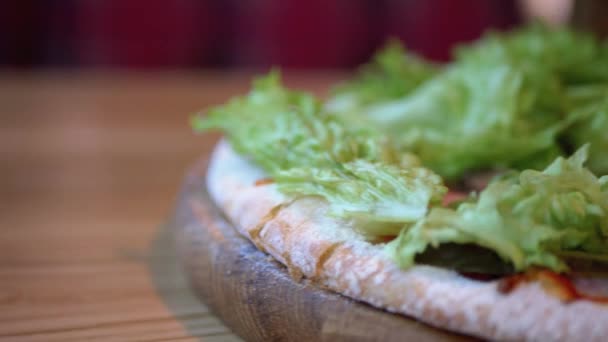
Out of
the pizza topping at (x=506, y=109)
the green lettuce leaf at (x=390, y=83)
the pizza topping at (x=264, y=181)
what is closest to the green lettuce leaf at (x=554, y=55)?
the pizza topping at (x=506, y=109)

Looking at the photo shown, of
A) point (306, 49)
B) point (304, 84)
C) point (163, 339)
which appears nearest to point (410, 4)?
point (306, 49)

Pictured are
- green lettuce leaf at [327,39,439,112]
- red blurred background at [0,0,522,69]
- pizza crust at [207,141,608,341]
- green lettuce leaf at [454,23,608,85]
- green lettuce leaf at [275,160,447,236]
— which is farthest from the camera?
red blurred background at [0,0,522,69]

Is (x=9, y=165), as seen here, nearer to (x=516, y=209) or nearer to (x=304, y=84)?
(x=516, y=209)

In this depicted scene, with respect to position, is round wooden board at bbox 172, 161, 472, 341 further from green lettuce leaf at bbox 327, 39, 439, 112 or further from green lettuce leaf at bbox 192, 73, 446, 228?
green lettuce leaf at bbox 327, 39, 439, 112

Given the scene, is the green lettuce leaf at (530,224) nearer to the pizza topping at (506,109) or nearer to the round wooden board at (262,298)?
the round wooden board at (262,298)

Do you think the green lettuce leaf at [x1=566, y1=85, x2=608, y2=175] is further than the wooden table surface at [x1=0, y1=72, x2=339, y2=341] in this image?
Yes

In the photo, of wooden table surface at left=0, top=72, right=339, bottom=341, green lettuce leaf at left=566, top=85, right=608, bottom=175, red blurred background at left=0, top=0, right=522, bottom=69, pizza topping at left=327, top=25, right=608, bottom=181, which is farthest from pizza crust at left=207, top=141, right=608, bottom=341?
red blurred background at left=0, top=0, right=522, bottom=69
